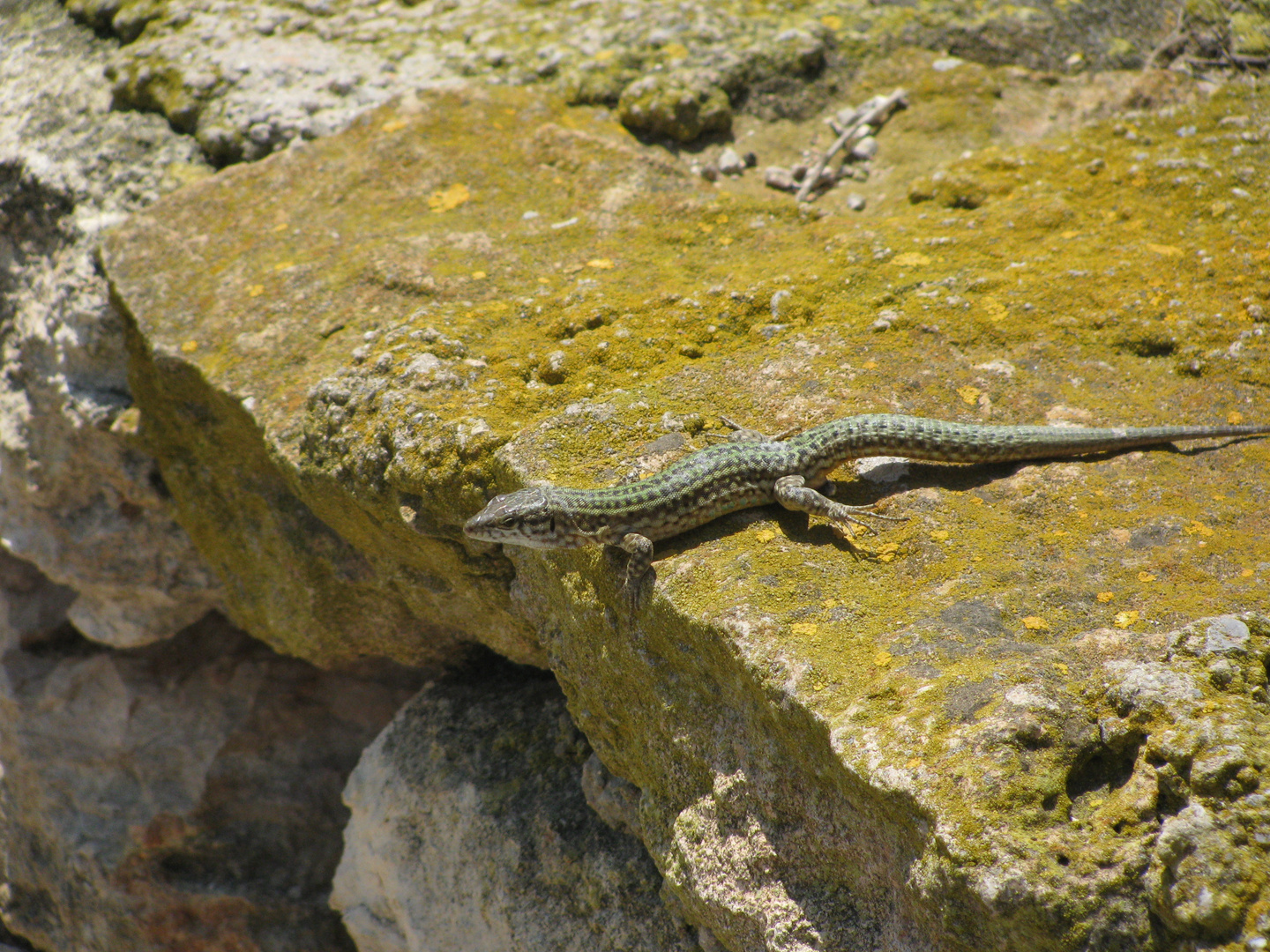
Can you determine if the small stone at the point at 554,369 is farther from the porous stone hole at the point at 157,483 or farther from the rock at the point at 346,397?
the porous stone hole at the point at 157,483

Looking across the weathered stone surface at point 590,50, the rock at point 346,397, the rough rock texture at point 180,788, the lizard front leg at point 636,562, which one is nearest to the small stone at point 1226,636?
the lizard front leg at point 636,562

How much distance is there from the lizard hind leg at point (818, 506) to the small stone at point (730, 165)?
2.90 m

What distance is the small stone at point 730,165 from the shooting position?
5805mm

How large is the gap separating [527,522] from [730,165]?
10.6ft

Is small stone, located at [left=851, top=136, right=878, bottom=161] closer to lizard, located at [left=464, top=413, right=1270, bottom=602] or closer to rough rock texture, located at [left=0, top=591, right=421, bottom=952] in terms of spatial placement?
lizard, located at [left=464, top=413, right=1270, bottom=602]

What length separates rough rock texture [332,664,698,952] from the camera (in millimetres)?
4020

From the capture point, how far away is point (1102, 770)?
2.55 metres

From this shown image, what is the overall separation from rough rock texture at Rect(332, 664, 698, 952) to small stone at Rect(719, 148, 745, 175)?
3.21 metres

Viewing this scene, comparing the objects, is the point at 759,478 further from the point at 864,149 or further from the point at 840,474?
the point at 864,149

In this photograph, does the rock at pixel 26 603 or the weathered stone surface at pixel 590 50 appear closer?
the weathered stone surface at pixel 590 50

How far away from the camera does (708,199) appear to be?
5254mm

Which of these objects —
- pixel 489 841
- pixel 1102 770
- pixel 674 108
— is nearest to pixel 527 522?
pixel 489 841


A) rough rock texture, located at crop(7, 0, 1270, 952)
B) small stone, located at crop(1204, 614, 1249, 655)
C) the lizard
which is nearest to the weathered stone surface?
rough rock texture, located at crop(7, 0, 1270, 952)

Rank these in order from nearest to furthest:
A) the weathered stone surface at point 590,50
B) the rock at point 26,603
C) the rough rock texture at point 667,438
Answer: the rough rock texture at point 667,438 → the weathered stone surface at point 590,50 → the rock at point 26,603
